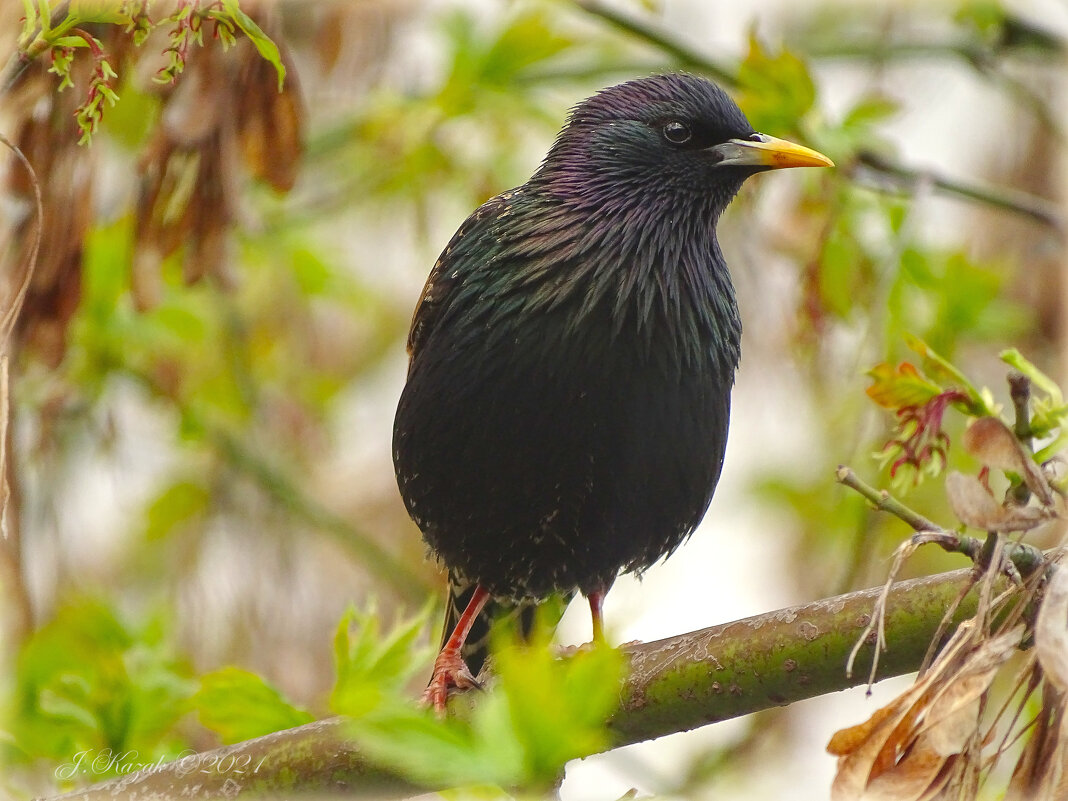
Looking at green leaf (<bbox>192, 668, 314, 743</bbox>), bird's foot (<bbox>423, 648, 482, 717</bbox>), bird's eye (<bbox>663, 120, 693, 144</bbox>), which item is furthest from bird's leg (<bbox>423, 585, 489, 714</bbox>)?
bird's eye (<bbox>663, 120, 693, 144</bbox>)

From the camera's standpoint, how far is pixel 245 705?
318 cm

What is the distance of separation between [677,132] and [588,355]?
0.74m

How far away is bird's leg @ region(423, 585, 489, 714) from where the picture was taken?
11.8 feet

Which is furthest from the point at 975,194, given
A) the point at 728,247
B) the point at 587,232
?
the point at 587,232

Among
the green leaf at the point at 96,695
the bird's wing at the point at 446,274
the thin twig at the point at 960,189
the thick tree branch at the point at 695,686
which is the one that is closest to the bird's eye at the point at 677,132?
the bird's wing at the point at 446,274

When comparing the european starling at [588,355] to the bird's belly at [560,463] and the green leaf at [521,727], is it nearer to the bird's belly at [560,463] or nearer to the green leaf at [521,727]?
the bird's belly at [560,463]

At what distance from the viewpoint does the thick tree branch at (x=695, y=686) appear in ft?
7.89

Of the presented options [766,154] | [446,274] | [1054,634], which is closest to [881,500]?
[1054,634]

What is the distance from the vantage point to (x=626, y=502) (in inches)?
139

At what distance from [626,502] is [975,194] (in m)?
1.63

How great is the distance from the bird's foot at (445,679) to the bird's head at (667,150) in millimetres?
1308

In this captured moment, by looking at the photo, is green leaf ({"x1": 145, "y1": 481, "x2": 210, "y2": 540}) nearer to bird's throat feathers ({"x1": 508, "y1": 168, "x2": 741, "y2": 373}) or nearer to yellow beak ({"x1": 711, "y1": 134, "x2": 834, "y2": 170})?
bird's throat feathers ({"x1": 508, "y1": 168, "x2": 741, "y2": 373})

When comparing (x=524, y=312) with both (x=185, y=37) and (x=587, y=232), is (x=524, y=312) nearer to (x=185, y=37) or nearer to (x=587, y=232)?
(x=587, y=232)

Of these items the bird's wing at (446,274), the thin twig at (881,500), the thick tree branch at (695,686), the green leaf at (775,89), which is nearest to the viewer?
the thin twig at (881,500)
